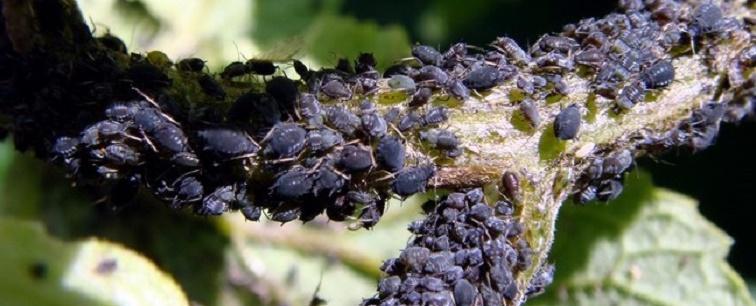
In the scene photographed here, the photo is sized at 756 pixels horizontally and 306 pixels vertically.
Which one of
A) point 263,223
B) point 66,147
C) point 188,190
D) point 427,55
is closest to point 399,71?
point 427,55

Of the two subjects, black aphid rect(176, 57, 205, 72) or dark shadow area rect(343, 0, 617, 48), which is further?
dark shadow area rect(343, 0, 617, 48)

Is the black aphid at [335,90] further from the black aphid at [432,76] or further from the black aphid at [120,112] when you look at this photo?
the black aphid at [120,112]

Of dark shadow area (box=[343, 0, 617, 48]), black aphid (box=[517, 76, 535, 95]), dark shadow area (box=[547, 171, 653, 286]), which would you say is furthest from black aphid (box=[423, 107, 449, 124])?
dark shadow area (box=[343, 0, 617, 48])

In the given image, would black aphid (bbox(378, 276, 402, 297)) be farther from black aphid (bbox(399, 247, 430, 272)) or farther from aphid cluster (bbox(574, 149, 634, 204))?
aphid cluster (bbox(574, 149, 634, 204))

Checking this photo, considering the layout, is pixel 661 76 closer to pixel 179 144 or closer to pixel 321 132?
pixel 321 132

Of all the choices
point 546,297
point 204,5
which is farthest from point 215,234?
point 546,297

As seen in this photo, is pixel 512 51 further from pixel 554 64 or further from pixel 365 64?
pixel 365 64

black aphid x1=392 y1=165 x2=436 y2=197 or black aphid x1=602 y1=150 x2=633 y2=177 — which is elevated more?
black aphid x1=392 y1=165 x2=436 y2=197
